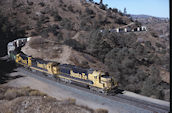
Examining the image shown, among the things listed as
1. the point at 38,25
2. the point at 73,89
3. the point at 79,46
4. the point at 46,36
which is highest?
the point at 38,25

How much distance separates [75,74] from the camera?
19.8 metres

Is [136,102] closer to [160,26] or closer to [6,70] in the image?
[160,26]

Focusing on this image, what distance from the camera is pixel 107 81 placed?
671 inches

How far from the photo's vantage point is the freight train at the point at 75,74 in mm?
17359

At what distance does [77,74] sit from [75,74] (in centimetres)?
36

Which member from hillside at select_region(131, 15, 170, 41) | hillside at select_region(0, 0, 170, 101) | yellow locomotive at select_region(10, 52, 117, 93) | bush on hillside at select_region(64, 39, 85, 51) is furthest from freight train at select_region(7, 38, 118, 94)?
bush on hillside at select_region(64, 39, 85, 51)

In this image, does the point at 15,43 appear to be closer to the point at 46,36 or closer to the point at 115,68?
the point at 46,36

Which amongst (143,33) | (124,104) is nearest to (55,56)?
(124,104)

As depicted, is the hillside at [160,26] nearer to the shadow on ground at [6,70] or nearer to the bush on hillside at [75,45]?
the bush on hillside at [75,45]

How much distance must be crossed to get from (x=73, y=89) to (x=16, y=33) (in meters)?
30.3

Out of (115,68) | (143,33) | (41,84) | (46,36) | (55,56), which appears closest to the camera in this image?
(41,84)

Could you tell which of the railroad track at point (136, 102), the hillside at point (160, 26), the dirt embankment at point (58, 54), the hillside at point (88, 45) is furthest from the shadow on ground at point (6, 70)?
the hillside at point (160, 26)

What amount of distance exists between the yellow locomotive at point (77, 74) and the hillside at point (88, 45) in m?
7.29

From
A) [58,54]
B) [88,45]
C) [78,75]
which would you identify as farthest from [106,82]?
[88,45]
